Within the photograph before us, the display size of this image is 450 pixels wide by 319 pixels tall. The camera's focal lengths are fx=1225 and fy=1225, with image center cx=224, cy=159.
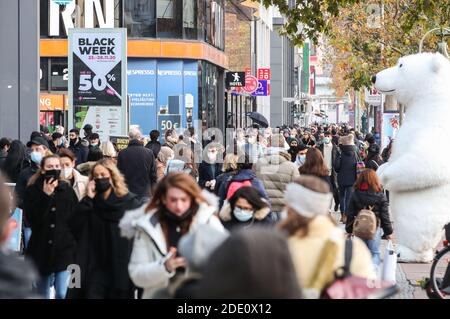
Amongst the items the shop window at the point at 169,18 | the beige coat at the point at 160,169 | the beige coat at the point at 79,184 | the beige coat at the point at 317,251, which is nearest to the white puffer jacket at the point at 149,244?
the beige coat at the point at 317,251

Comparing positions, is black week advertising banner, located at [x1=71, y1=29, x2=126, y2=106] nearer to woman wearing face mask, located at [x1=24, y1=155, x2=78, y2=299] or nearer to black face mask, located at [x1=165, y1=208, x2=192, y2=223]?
woman wearing face mask, located at [x1=24, y1=155, x2=78, y2=299]

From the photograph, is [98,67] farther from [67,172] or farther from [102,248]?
[102,248]

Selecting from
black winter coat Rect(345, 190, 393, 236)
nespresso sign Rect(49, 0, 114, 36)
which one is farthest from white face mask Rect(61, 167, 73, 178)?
nespresso sign Rect(49, 0, 114, 36)

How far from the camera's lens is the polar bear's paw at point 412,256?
47.9 ft

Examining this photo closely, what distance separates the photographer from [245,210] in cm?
913

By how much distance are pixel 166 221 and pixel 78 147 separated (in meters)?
14.4

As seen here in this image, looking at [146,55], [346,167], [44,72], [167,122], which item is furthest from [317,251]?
[44,72]

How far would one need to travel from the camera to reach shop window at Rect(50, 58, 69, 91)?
139 feet

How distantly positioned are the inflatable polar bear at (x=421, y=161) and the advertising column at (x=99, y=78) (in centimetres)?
829

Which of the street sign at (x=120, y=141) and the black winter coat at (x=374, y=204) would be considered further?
the street sign at (x=120, y=141)

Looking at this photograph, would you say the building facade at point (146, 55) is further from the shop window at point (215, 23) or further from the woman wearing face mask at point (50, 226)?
the woman wearing face mask at point (50, 226)

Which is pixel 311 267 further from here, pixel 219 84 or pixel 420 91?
pixel 219 84

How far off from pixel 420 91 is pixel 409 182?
1.24 metres
